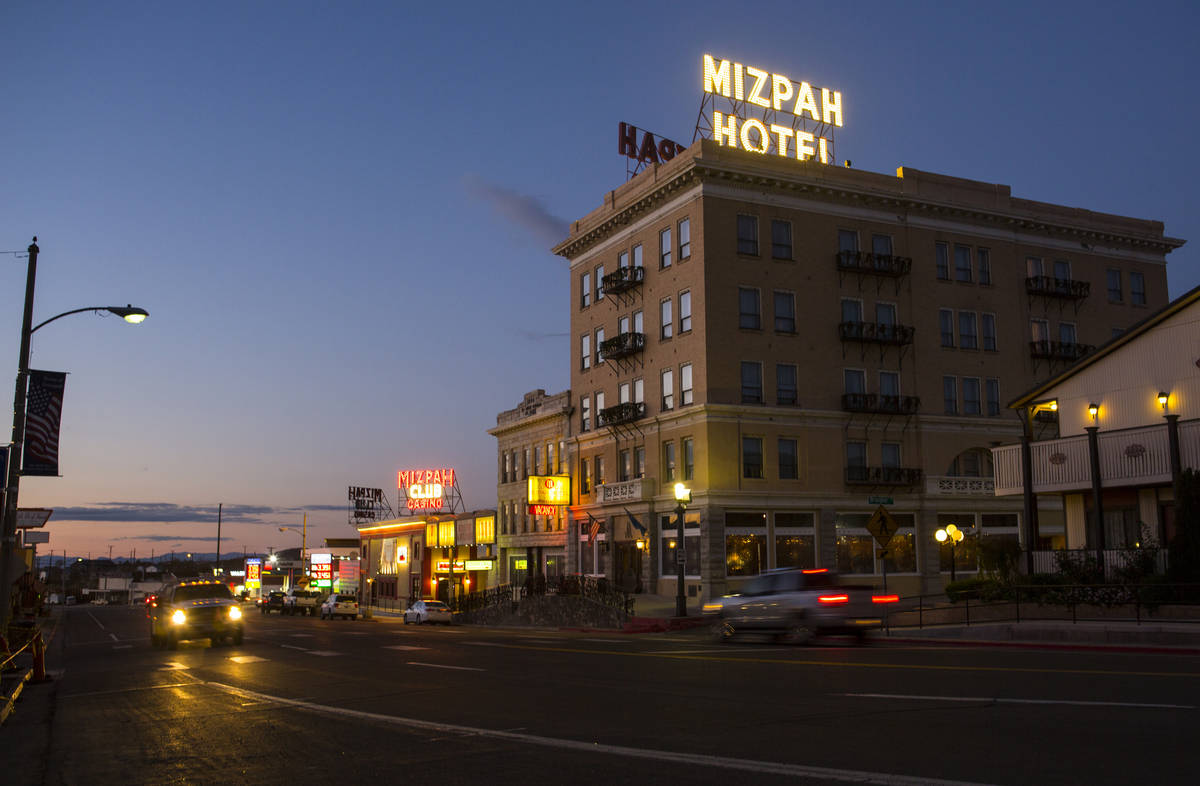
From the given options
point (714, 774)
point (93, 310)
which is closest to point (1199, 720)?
point (714, 774)

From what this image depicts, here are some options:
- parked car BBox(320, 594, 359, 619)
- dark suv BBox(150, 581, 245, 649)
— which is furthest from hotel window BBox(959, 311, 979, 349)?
parked car BBox(320, 594, 359, 619)

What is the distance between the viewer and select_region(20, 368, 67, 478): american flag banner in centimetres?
2144

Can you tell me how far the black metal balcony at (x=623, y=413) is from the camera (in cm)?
5147

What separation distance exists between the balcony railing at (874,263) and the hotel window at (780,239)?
270 cm

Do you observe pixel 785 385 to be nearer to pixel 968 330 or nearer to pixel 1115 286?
pixel 968 330

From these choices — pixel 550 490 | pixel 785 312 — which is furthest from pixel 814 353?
pixel 550 490

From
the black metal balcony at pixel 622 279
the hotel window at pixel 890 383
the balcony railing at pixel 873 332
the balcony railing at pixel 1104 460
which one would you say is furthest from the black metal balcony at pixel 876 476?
the balcony railing at pixel 1104 460

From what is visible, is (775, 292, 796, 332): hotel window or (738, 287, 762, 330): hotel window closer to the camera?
(738, 287, 762, 330): hotel window

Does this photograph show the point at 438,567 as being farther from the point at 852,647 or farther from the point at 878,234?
the point at 852,647

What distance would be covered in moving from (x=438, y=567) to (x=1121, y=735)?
69.8 metres

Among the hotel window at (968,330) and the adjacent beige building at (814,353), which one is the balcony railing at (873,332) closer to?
the adjacent beige building at (814,353)

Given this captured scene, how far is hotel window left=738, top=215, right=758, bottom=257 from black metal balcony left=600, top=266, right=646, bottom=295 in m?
5.78

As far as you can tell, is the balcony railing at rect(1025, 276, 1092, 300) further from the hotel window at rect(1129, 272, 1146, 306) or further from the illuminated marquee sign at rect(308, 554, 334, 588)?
the illuminated marquee sign at rect(308, 554, 334, 588)

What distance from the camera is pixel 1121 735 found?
8.69 metres
